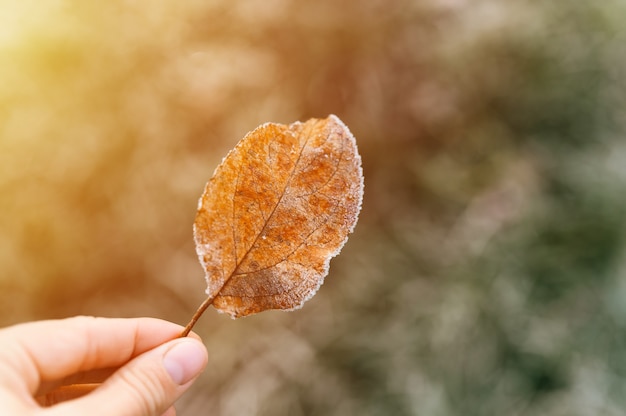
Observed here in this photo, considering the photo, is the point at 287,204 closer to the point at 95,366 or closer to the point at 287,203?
the point at 287,203

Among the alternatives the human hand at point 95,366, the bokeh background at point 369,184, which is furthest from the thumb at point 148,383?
the bokeh background at point 369,184

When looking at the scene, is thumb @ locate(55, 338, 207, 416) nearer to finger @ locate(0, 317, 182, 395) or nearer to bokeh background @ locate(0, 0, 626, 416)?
finger @ locate(0, 317, 182, 395)

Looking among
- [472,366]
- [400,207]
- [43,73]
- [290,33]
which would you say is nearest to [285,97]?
[290,33]

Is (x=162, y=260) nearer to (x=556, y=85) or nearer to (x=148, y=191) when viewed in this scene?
(x=148, y=191)

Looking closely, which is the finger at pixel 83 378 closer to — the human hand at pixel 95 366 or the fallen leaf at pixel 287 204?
the human hand at pixel 95 366

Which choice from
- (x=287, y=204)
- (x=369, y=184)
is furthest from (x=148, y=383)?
(x=369, y=184)

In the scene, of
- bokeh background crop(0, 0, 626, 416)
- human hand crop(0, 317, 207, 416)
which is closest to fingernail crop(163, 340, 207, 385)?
human hand crop(0, 317, 207, 416)
